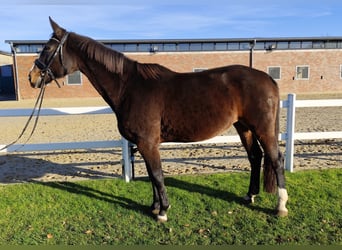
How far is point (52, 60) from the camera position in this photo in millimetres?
3607

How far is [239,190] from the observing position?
4.60 m

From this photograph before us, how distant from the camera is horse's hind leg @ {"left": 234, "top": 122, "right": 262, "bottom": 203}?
14.0 ft

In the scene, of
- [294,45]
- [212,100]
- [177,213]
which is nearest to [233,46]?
[294,45]

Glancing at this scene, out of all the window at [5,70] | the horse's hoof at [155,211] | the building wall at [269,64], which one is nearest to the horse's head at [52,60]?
the horse's hoof at [155,211]

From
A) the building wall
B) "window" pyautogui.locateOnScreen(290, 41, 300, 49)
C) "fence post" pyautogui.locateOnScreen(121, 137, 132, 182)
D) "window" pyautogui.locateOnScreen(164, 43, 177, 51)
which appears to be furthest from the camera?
"window" pyautogui.locateOnScreen(290, 41, 300, 49)

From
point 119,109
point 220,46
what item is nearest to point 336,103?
point 119,109

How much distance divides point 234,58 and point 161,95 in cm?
2676

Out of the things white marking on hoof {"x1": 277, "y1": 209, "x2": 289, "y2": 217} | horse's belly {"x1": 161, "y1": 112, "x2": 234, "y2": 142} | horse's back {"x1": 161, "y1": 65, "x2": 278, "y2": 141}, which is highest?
horse's back {"x1": 161, "y1": 65, "x2": 278, "y2": 141}

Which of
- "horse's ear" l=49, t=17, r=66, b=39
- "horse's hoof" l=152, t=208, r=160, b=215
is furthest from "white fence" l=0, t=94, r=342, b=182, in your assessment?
"horse's ear" l=49, t=17, r=66, b=39

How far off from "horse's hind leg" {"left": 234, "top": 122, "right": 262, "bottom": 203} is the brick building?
24586 millimetres

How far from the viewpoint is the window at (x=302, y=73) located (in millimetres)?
29922

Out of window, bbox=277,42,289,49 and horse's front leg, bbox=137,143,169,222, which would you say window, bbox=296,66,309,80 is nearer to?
window, bbox=277,42,289,49

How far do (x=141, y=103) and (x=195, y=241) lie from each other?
1711 millimetres

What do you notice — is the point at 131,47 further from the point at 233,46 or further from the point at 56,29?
the point at 56,29
